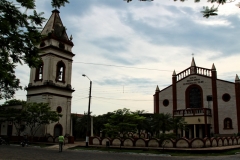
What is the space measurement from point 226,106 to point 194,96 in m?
5.12

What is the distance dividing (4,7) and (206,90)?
3770 cm

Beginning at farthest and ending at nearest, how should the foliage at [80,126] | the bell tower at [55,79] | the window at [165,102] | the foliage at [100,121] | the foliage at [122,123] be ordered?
the window at [165,102], the foliage at [100,121], the foliage at [80,126], the bell tower at [55,79], the foliage at [122,123]

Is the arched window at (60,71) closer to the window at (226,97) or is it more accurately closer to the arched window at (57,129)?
the arched window at (57,129)

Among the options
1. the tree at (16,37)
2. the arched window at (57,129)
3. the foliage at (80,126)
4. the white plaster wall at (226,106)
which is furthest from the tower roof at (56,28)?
the tree at (16,37)

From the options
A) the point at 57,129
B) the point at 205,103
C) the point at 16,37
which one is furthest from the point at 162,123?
the point at 16,37

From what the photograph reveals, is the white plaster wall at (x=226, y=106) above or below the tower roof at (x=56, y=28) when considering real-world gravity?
below

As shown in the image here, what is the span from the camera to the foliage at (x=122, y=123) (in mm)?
30000

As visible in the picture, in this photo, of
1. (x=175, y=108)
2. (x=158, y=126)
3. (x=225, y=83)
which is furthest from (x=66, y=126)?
(x=225, y=83)

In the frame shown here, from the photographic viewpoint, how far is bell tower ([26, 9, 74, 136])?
35844 mm

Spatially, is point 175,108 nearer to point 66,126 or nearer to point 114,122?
point 114,122

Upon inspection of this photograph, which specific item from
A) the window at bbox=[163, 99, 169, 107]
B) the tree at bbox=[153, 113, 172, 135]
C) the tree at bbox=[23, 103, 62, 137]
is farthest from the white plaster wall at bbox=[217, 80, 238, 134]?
the tree at bbox=[23, 103, 62, 137]

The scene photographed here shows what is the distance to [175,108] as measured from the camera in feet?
141

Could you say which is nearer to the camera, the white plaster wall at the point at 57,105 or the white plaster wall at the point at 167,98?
the white plaster wall at the point at 57,105

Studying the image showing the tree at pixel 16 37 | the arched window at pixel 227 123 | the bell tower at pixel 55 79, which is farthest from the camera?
the arched window at pixel 227 123
